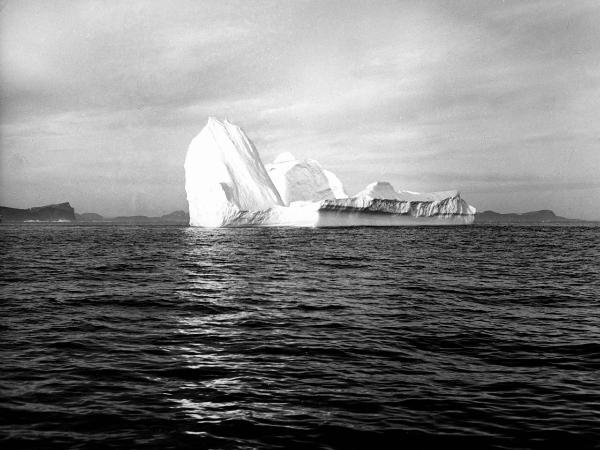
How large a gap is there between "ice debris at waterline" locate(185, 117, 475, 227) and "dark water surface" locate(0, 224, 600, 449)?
50.9m

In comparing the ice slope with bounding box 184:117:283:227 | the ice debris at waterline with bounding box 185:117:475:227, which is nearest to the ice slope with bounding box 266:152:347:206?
the ice debris at waterline with bounding box 185:117:475:227

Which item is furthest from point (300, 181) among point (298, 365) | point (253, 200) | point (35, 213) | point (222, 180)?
point (35, 213)

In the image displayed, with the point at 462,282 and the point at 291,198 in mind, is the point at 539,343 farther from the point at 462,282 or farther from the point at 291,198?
the point at 291,198

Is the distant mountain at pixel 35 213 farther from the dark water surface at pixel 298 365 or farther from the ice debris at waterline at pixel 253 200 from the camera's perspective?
the dark water surface at pixel 298 365

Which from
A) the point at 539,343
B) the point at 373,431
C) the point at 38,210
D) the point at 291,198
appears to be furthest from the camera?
the point at 38,210

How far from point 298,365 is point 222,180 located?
199 feet

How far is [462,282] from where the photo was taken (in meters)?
17.8

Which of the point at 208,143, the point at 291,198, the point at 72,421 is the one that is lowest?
the point at 72,421

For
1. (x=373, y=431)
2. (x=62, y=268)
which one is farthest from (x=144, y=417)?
(x=62, y=268)

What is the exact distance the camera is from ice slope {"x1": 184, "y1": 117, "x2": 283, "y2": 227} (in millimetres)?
66750

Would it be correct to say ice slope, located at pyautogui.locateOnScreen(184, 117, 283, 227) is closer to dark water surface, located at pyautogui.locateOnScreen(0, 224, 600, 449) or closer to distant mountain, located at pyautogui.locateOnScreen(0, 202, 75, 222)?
dark water surface, located at pyautogui.locateOnScreen(0, 224, 600, 449)

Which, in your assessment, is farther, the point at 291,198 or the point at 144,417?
the point at 291,198

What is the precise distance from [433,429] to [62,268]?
20571 mm

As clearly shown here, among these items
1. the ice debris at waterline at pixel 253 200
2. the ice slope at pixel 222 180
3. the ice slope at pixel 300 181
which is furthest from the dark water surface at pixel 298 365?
the ice slope at pixel 300 181
